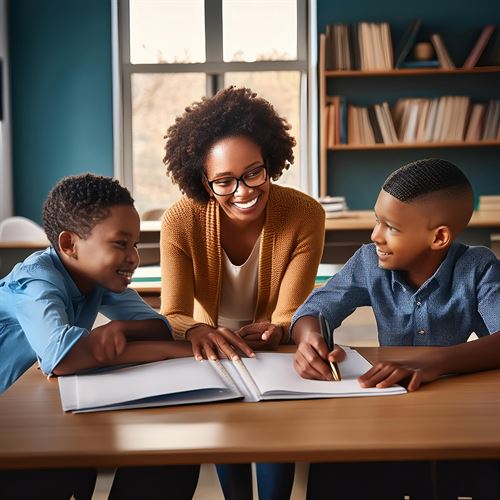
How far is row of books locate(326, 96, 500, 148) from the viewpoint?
19.5 ft

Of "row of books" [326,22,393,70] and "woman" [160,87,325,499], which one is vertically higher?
"row of books" [326,22,393,70]

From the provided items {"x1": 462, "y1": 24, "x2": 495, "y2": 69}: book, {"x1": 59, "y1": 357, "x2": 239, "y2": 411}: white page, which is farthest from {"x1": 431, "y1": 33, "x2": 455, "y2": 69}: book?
{"x1": 59, "y1": 357, "x2": 239, "y2": 411}: white page

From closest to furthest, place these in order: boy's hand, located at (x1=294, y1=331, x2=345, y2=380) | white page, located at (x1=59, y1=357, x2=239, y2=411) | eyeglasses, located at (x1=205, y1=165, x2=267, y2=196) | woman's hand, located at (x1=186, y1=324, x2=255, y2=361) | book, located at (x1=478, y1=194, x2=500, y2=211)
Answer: white page, located at (x1=59, y1=357, x2=239, y2=411), boy's hand, located at (x1=294, y1=331, x2=345, y2=380), woman's hand, located at (x1=186, y1=324, x2=255, y2=361), eyeglasses, located at (x1=205, y1=165, x2=267, y2=196), book, located at (x1=478, y1=194, x2=500, y2=211)

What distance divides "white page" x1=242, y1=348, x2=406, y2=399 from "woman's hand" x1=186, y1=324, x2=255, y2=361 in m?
0.03

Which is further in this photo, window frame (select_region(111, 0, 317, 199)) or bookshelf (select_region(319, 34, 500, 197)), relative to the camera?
window frame (select_region(111, 0, 317, 199))

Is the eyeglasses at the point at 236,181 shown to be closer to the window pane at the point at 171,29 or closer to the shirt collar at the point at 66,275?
the shirt collar at the point at 66,275

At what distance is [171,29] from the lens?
6.23 metres

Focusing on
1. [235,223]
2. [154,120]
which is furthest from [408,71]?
[235,223]

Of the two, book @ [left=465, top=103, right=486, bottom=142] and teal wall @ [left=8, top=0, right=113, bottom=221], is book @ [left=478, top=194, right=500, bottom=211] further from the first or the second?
teal wall @ [left=8, top=0, right=113, bottom=221]

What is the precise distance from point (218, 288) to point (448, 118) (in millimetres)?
4399

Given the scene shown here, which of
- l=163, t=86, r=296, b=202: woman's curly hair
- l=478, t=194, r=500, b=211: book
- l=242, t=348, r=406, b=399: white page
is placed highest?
l=163, t=86, r=296, b=202: woman's curly hair

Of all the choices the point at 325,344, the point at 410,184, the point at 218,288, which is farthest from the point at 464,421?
the point at 218,288

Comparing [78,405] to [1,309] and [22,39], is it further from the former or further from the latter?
[22,39]

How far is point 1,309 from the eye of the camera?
4.84ft
